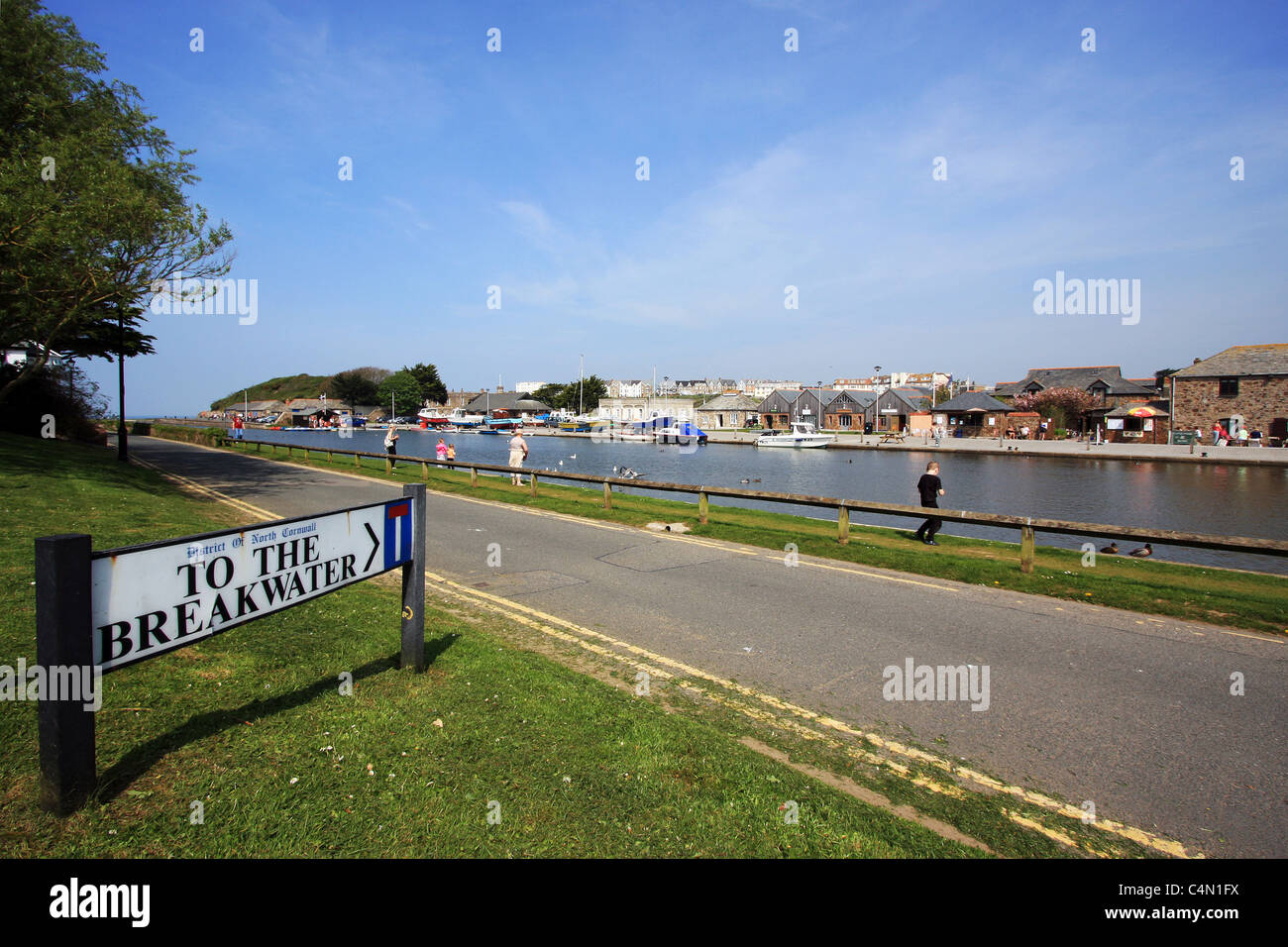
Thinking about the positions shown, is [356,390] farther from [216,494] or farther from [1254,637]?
[1254,637]

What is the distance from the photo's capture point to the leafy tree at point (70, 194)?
574 inches

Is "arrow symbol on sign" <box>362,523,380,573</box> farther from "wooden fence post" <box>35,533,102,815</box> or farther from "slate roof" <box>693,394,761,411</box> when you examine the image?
"slate roof" <box>693,394,761,411</box>

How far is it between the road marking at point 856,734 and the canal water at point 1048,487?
17.7 meters

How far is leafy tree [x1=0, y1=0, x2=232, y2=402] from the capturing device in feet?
47.8

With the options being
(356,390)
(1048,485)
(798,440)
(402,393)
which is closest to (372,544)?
(1048,485)

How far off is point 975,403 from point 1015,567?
9034 centimetres

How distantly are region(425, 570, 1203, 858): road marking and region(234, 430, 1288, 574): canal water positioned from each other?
58.2 ft

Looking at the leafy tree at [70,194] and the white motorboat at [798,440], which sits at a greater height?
the leafy tree at [70,194]

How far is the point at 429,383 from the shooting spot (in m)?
187

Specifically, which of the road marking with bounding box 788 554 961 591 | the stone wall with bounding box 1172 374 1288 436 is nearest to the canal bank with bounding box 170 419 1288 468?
the stone wall with bounding box 1172 374 1288 436

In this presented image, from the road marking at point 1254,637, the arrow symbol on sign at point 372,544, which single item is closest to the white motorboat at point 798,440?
the road marking at point 1254,637

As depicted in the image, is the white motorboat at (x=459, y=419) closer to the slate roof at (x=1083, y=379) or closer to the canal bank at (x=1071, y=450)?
the canal bank at (x=1071, y=450)

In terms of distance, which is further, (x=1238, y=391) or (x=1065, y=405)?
(x=1065, y=405)
